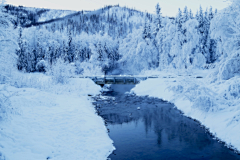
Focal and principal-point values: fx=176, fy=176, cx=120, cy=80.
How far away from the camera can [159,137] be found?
1073 centimetres

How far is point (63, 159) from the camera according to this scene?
7316 mm

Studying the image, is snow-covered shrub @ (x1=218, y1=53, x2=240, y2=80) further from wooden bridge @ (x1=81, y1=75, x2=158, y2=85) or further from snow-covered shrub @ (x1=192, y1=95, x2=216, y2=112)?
wooden bridge @ (x1=81, y1=75, x2=158, y2=85)

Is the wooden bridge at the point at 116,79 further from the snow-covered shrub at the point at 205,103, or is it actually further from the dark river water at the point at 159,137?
the snow-covered shrub at the point at 205,103

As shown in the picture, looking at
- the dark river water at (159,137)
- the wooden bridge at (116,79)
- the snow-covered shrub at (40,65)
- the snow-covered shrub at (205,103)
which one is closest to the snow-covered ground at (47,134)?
the dark river water at (159,137)

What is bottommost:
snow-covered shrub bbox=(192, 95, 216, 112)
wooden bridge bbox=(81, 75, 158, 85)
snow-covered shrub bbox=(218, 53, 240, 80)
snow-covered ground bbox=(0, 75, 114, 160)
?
snow-covered ground bbox=(0, 75, 114, 160)

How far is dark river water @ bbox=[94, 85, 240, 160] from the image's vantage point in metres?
8.62

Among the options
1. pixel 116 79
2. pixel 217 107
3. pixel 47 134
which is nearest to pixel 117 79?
pixel 116 79

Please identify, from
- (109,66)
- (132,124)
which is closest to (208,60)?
(109,66)

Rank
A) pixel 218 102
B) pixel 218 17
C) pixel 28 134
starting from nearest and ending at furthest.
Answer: pixel 28 134 → pixel 218 102 → pixel 218 17

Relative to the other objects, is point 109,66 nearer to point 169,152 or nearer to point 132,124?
point 132,124

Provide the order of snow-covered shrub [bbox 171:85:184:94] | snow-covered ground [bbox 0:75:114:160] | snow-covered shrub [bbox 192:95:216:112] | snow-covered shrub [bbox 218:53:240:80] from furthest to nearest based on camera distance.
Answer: snow-covered shrub [bbox 171:85:184:94], snow-covered shrub [bbox 218:53:240:80], snow-covered shrub [bbox 192:95:216:112], snow-covered ground [bbox 0:75:114:160]

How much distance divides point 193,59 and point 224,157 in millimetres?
32684

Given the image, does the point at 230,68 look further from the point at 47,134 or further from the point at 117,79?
the point at 117,79

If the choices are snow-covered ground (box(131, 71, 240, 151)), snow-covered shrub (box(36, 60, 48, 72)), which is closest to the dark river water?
snow-covered ground (box(131, 71, 240, 151))
